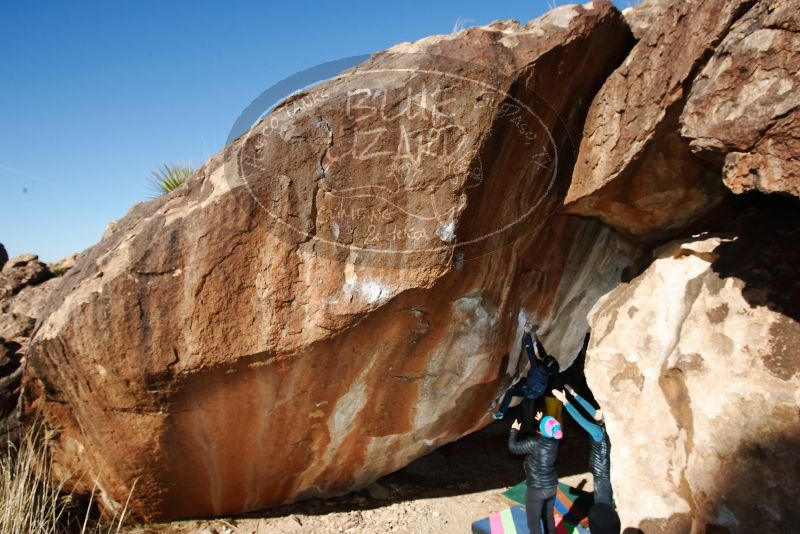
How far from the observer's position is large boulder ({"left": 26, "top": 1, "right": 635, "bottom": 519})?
9.25 ft

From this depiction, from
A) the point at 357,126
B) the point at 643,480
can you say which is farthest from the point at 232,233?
the point at 643,480

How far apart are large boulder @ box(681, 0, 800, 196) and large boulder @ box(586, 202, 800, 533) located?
2.46ft

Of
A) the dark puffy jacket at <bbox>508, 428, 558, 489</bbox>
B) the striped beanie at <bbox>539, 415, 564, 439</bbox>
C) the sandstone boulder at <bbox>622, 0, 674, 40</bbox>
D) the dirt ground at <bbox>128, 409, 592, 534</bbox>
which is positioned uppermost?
the sandstone boulder at <bbox>622, 0, 674, 40</bbox>

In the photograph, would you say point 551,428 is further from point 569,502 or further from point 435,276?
point 435,276

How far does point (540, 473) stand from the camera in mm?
3436

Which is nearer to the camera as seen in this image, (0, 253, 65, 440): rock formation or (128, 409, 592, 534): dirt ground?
(0, 253, 65, 440): rock formation

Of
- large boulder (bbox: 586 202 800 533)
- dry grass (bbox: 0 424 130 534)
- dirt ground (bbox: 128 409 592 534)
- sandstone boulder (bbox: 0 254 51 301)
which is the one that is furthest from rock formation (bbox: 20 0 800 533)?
sandstone boulder (bbox: 0 254 51 301)

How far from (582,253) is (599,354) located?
2.91ft

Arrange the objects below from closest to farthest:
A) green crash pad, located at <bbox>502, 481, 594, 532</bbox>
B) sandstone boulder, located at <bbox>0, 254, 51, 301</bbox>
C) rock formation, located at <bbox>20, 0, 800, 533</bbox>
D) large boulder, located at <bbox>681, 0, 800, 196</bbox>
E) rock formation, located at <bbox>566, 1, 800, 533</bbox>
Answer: large boulder, located at <bbox>681, 0, 800, 196</bbox> < rock formation, located at <bbox>566, 1, 800, 533</bbox> < rock formation, located at <bbox>20, 0, 800, 533</bbox> < green crash pad, located at <bbox>502, 481, 594, 532</bbox> < sandstone boulder, located at <bbox>0, 254, 51, 301</bbox>

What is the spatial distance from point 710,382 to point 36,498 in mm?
3893

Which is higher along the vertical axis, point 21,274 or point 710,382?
point 21,274

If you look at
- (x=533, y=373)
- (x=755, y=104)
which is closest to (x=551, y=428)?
(x=533, y=373)

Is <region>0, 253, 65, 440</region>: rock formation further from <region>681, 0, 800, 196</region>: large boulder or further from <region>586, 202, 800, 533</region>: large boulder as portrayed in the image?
<region>681, 0, 800, 196</region>: large boulder

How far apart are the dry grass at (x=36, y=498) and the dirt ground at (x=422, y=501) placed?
37 centimetres
